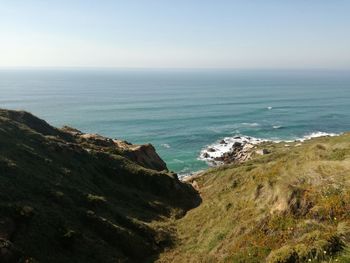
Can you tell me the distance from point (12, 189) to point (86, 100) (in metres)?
173

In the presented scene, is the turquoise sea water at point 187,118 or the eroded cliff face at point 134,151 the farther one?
the turquoise sea water at point 187,118

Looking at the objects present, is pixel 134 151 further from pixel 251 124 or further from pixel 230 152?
pixel 251 124

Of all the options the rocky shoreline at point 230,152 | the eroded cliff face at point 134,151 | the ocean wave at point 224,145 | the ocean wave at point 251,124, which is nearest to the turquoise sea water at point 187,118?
the ocean wave at point 251,124

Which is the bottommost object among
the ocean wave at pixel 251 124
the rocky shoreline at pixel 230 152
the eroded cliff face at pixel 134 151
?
the rocky shoreline at pixel 230 152

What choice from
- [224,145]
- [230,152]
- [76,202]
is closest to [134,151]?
[76,202]

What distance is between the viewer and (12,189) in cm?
2753

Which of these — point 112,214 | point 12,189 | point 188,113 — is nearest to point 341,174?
point 112,214

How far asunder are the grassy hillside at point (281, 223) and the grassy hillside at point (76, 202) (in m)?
3.66

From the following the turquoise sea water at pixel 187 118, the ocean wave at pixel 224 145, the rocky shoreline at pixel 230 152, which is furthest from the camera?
the turquoise sea water at pixel 187 118

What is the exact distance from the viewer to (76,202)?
1199 inches

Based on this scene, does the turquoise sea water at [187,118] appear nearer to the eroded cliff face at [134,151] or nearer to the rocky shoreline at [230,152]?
the rocky shoreline at [230,152]

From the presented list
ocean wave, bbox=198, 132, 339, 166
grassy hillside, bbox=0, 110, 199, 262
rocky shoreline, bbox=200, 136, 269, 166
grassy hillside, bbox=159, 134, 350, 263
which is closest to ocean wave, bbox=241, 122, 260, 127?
ocean wave, bbox=198, 132, 339, 166

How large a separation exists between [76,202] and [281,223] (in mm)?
17073

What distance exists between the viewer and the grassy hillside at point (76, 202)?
2338 cm
